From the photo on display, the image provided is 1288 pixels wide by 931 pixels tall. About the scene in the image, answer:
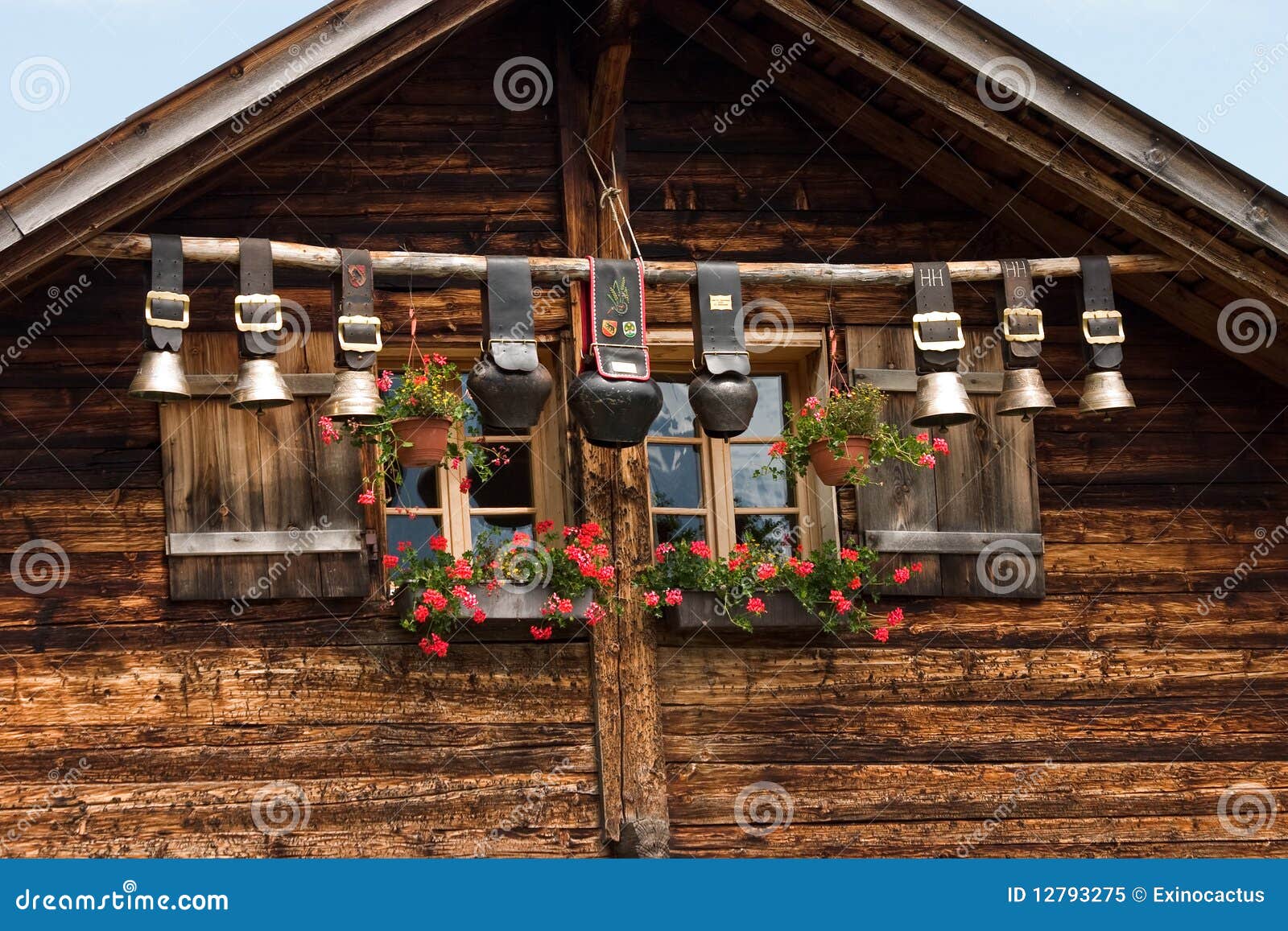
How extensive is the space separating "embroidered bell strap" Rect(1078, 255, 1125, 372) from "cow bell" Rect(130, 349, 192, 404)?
11.7 ft

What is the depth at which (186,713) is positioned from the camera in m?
7.04

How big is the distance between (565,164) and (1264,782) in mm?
4053

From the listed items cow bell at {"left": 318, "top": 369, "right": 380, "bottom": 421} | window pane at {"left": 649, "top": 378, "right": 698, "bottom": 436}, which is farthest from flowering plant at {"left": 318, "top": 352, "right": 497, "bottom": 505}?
window pane at {"left": 649, "top": 378, "right": 698, "bottom": 436}

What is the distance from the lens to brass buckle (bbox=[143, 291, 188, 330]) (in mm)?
6477

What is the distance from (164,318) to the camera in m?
6.51

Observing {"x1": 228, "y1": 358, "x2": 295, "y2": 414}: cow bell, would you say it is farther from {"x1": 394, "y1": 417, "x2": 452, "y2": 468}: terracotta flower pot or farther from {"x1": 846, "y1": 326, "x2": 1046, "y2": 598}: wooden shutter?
{"x1": 846, "y1": 326, "x2": 1046, "y2": 598}: wooden shutter

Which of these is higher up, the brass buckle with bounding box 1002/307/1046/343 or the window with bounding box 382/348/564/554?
the brass buckle with bounding box 1002/307/1046/343

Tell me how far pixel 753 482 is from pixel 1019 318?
4.63ft

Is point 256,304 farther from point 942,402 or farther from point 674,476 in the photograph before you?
point 942,402

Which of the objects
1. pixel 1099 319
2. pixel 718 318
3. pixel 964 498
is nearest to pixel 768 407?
pixel 964 498

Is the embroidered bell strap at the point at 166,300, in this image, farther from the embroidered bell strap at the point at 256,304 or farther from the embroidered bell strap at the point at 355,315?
the embroidered bell strap at the point at 355,315

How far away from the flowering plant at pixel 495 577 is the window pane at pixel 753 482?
2.94 feet

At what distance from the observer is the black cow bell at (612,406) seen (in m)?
6.75

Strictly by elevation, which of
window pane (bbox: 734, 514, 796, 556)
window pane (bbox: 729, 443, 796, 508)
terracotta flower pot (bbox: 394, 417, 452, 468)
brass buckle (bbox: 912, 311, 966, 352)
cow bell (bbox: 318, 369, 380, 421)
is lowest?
window pane (bbox: 734, 514, 796, 556)
